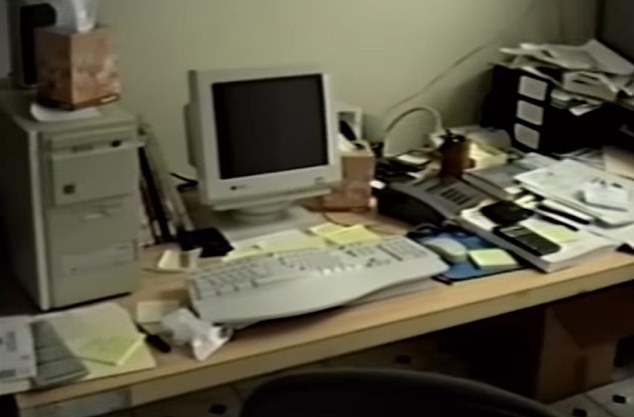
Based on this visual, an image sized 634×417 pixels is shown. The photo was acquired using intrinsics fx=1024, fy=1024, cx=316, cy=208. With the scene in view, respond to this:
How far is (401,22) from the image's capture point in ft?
9.06

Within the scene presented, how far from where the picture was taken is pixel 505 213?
7.68ft

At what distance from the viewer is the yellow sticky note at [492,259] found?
7.09 ft

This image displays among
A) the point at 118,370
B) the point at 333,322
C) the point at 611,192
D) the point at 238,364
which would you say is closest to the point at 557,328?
the point at 611,192

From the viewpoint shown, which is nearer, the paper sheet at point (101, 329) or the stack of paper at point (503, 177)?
the paper sheet at point (101, 329)

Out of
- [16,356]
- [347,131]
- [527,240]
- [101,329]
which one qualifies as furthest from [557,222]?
[16,356]

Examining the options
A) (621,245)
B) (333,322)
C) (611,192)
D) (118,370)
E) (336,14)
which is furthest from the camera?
(336,14)

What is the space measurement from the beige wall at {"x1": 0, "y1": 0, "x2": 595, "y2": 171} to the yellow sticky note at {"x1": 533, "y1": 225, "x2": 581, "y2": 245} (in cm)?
62

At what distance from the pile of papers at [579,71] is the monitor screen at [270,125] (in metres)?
0.77

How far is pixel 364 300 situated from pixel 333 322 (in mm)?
99

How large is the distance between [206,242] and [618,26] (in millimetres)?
1487

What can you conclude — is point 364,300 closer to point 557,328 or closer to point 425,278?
point 425,278

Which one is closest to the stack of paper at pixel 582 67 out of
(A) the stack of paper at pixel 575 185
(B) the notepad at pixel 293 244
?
(A) the stack of paper at pixel 575 185

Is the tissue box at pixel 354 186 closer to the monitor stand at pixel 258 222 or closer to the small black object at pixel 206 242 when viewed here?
the monitor stand at pixel 258 222

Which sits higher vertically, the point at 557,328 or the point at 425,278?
the point at 425,278
